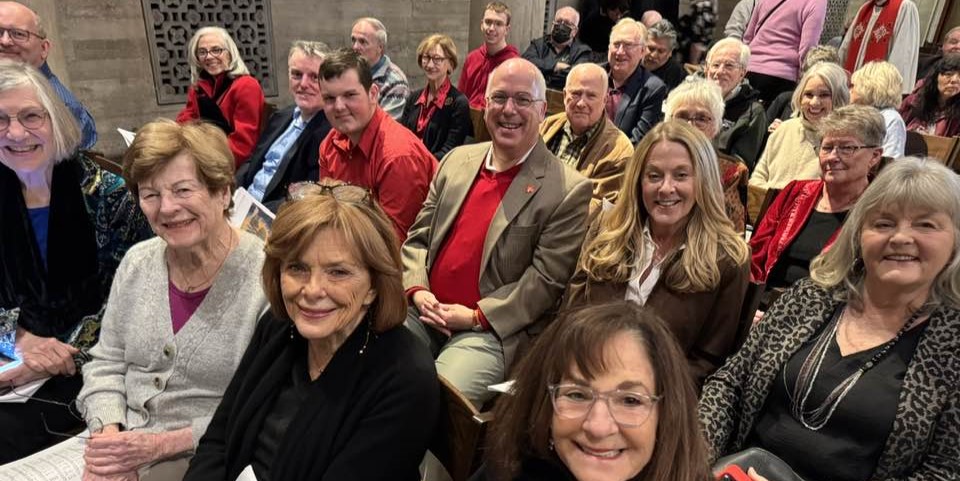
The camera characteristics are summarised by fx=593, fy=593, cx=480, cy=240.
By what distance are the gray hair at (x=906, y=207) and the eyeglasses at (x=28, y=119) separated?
8.43 feet

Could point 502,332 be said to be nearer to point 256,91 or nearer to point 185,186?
point 185,186

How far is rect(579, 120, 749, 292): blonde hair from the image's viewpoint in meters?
1.95

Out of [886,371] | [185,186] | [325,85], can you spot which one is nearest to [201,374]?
[185,186]

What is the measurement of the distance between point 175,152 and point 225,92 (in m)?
2.62

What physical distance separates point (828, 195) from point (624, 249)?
113 cm

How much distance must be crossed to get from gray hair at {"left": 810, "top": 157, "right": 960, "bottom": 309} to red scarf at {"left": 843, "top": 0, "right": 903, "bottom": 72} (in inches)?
157

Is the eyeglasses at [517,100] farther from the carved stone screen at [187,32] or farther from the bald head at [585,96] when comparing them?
the carved stone screen at [187,32]

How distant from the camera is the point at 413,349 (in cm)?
147

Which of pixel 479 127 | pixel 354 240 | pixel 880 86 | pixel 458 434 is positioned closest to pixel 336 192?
pixel 354 240

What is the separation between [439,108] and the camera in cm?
440

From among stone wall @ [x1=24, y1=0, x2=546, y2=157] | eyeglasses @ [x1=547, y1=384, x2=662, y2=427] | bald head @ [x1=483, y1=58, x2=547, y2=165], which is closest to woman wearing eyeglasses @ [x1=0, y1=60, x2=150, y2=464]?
bald head @ [x1=483, y1=58, x2=547, y2=165]

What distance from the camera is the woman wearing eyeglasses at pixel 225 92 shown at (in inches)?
157

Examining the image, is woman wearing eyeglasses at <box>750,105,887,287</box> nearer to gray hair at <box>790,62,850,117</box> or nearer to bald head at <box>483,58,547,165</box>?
gray hair at <box>790,62,850,117</box>

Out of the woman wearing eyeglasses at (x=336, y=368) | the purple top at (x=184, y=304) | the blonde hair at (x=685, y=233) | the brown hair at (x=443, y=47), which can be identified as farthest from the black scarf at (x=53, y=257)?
the brown hair at (x=443, y=47)
